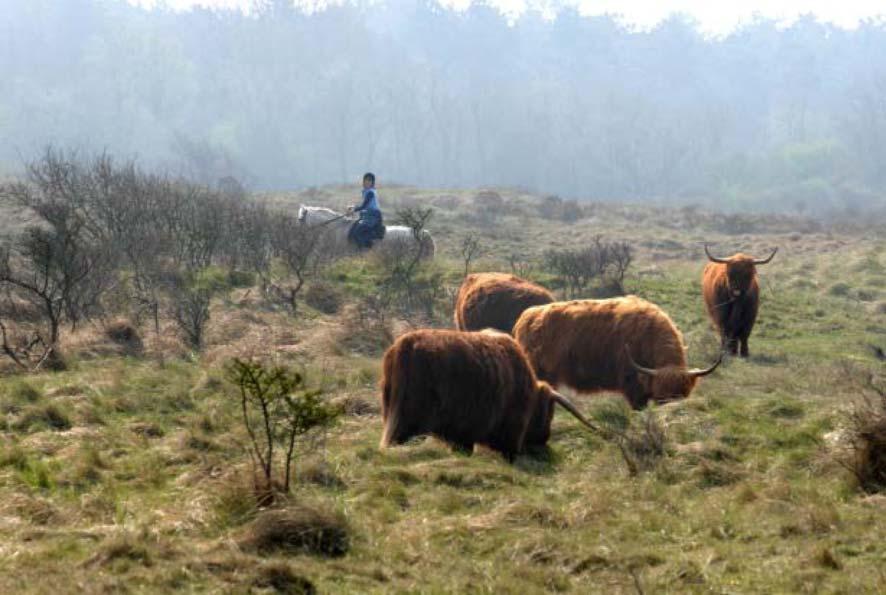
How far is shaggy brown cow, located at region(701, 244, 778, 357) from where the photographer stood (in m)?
14.0

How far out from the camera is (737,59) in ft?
382

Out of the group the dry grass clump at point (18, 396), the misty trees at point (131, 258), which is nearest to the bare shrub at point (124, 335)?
the misty trees at point (131, 258)

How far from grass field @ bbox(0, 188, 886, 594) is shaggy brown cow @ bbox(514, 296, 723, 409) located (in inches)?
15.7

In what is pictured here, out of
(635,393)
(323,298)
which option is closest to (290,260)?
(323,298)

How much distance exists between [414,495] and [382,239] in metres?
14.1

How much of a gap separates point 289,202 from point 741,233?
1537 cm

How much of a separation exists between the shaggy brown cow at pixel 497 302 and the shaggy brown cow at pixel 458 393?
431cm

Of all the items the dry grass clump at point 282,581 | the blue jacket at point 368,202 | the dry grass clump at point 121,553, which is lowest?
the dry grass clump at point 282,581

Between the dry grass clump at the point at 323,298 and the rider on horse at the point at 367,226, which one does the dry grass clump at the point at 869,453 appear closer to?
the dry grass clump at the point at 323,298

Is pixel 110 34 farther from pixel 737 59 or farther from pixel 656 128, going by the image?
pixel 737 59

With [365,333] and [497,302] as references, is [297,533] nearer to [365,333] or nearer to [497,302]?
[497,302]

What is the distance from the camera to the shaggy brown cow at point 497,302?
1241 cm

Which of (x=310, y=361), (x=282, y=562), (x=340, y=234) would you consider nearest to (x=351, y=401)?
(x=310, y=361)

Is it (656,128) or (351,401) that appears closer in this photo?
(351,401)
